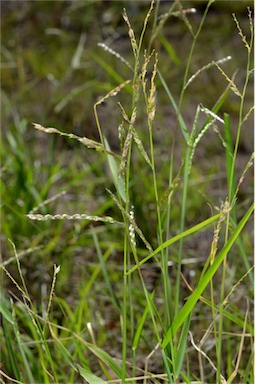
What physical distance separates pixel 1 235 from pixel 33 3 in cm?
136

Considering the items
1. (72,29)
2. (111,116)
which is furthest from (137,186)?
(72,29)

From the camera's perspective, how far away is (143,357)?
1532 millimetres

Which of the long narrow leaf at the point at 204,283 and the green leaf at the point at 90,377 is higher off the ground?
the long narrow leaf at the point at 204,283

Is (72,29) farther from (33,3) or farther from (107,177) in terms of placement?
(107,177)

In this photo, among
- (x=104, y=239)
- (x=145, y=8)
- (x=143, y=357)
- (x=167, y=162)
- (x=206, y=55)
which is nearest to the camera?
(x=143, y=357)

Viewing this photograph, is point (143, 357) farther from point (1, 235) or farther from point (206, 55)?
point (206, 55)

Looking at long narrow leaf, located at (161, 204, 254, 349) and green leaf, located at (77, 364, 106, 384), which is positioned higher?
long narrow leaf, located at (161, 204, 254, 349)

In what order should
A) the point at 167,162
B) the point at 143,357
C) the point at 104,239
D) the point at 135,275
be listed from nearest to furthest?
the point at 143,357 → the point at 135,275 → the point at 104,239 → the point at 167,162

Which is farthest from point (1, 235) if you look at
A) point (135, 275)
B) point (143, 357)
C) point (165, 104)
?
point (165, 104)

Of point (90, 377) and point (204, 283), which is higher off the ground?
point (204, 283)

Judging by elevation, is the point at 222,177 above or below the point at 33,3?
below

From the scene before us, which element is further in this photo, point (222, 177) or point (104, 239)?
point (222, 177)

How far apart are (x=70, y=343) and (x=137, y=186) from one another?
1.84ft

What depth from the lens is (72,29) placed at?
2930 mm
